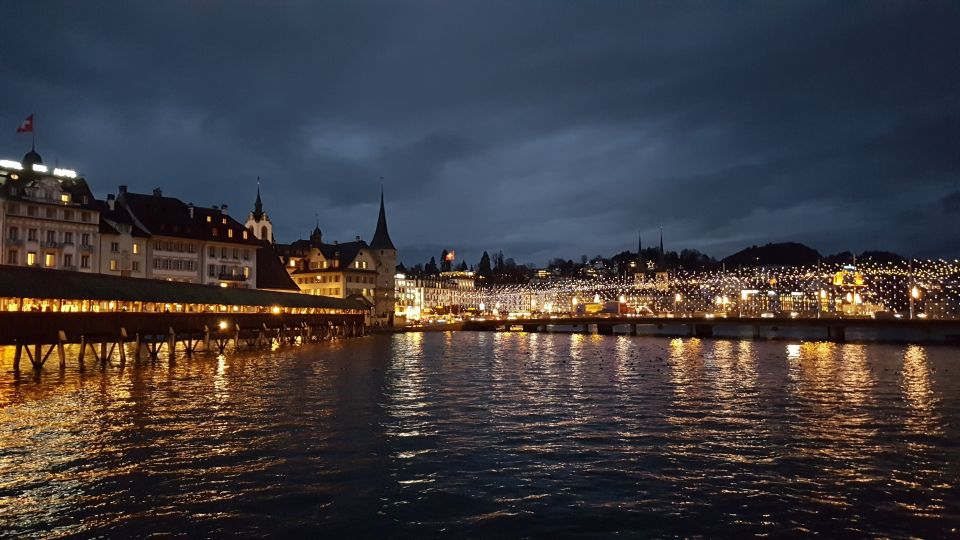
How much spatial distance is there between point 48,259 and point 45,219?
5.11 metres

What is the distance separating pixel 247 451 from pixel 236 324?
59981 mm

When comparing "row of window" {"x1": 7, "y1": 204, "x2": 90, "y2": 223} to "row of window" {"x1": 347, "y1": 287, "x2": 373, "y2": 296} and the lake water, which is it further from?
"row of window" {"x1": 347, "y1": 287, "x2": 373, "y2": 296}

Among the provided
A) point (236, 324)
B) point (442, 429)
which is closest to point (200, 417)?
point (442, 429)

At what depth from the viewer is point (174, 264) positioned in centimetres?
10188

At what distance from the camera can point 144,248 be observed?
98.1 metres

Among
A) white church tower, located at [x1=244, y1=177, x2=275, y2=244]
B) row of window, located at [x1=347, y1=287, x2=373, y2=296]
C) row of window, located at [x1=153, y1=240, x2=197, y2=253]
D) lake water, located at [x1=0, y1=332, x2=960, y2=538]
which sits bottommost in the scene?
lake water, located at [x1=0, y1=332, x2=960, y2=538]

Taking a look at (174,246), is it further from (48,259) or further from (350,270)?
(350,270)

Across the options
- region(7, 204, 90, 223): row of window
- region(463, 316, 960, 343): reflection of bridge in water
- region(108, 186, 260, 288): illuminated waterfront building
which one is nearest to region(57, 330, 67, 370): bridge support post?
region(7, 204, 90, 223): row of window

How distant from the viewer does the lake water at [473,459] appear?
608 inches

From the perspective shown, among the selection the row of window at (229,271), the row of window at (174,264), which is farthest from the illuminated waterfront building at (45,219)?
the row of window at (229,271)

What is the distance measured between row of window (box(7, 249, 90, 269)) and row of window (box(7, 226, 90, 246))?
164 cm

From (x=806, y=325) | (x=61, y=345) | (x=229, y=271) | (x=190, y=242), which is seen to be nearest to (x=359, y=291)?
(x=229, y=271)

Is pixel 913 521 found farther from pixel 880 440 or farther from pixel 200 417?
pixel 200 417

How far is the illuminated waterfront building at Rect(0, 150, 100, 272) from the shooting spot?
81875 millimetres
